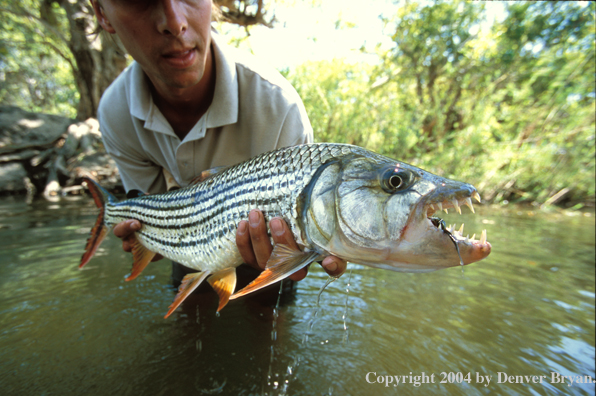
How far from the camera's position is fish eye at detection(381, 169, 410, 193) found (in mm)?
1278

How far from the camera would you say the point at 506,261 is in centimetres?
457

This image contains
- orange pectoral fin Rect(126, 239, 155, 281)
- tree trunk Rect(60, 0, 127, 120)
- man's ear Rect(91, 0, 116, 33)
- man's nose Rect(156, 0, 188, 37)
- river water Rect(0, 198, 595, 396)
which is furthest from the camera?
tree trunk Rect(60, 0, 127, 120)

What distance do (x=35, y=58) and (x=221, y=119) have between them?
101 feet

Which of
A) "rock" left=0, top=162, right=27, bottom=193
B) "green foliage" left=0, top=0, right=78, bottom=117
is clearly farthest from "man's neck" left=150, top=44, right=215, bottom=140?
"green foliage" left=0, top=0, right=78, bottom=117

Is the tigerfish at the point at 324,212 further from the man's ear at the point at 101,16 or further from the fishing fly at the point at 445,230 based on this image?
the man's ear at the point at 101,16

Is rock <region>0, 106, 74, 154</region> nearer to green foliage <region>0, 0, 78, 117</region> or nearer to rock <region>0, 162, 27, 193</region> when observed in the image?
rock <region>0, 162, 27, 193</region>

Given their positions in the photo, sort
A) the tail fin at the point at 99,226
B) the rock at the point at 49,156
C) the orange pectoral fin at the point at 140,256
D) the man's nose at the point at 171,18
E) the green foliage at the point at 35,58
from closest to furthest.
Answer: the man's nose at the point at 171,18, the orange pectoral fin at the point at 140,256, the tail fin at the point at 99,226, the rock at the point at 49,156, the green foliage at the point at 35,58

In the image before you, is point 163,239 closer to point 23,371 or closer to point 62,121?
point 23,371

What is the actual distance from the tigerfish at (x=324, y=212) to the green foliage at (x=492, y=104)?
643cm

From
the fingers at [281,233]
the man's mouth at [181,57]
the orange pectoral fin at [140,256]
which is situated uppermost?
the man's mouth at [181,57]

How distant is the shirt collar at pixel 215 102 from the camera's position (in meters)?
2.38

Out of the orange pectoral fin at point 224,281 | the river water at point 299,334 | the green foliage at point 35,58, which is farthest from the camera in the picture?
the green foliage at point 35,58

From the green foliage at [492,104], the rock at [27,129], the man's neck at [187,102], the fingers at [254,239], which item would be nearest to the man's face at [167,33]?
the man's neck at [187,102]

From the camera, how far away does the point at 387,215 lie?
127 cm
